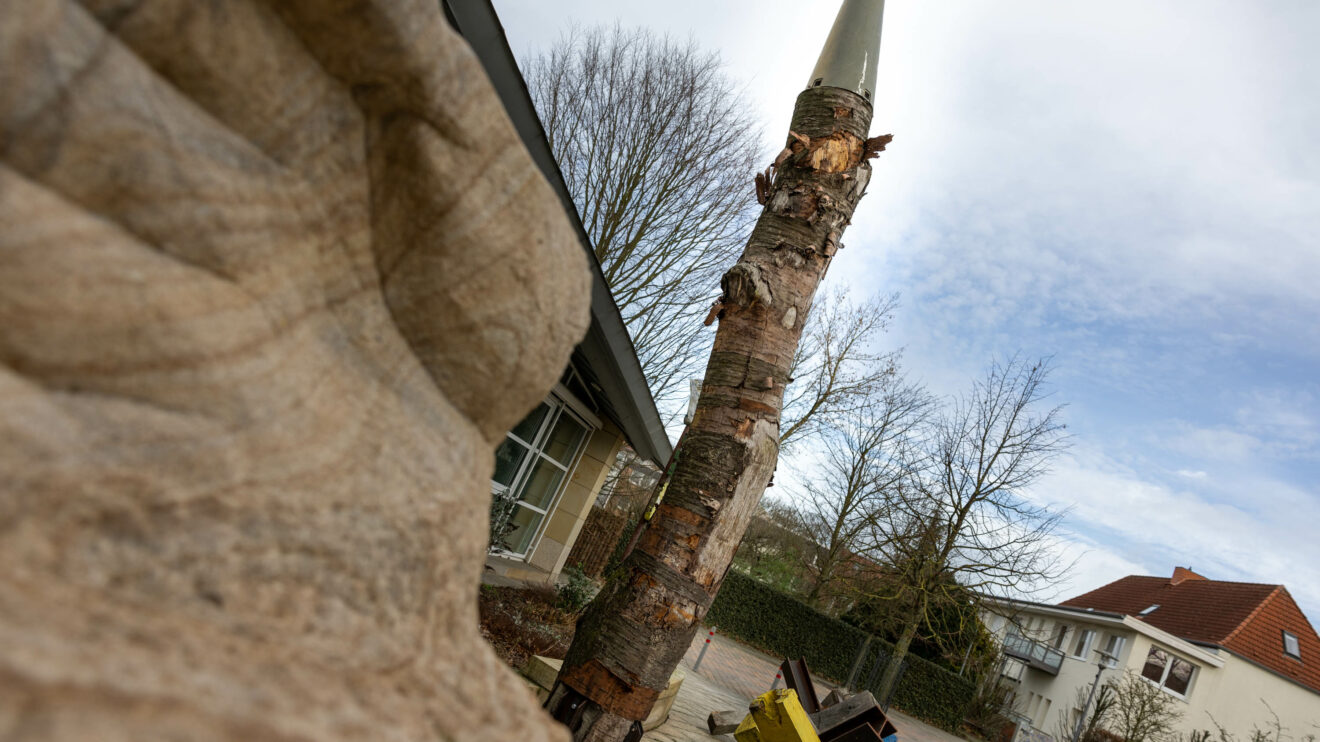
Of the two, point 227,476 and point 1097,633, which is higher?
point 1097,633

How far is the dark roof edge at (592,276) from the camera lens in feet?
8.95

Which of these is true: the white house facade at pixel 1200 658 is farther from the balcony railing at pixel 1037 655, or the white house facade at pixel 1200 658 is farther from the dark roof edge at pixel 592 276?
the dark roof edge at pixel 592 276

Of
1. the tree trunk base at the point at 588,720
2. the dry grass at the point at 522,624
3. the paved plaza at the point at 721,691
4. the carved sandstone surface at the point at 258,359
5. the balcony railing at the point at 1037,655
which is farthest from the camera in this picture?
the balcony railing at the point at 1037,655

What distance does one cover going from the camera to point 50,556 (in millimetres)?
609

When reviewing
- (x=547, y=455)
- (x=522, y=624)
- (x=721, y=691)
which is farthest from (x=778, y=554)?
(x=522, y=624)

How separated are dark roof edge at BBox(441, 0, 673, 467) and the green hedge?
10.1m

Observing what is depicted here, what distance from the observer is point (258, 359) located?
80 centimetres

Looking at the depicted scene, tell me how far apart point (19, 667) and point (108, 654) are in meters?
0.07

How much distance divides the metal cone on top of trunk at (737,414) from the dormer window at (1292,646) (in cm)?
3057

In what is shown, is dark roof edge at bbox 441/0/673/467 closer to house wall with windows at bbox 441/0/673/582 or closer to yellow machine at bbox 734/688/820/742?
house wall with windows at bbox 441/0/673/582

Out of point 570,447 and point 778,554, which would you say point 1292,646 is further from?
point 570,447

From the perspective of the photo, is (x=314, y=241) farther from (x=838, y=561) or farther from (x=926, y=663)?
(x=926, y=663)

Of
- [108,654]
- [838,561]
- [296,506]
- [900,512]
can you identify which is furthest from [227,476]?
[838,561]

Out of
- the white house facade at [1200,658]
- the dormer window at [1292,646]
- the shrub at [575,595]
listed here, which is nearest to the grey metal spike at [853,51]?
the shrub at [575,595]
